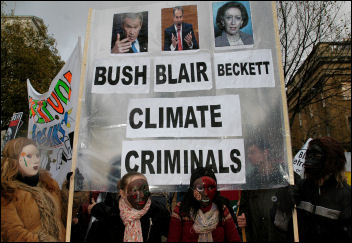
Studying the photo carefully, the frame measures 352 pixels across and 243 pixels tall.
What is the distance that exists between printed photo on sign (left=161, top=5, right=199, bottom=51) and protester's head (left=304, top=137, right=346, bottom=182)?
1617 millimetres

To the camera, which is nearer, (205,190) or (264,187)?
(205,190)

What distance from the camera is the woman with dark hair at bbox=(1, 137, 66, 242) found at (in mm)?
2439

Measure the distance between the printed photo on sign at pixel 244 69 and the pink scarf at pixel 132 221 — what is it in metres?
1.49

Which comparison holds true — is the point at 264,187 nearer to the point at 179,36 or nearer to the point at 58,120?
the point at 179,36

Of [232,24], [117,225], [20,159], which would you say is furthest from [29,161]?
[232,24]

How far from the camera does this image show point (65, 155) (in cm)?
405

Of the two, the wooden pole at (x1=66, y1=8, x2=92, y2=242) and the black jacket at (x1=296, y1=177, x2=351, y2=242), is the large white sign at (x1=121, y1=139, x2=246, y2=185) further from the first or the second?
the black jacket at (x1=296, y1=177, x2=351, y2=242)

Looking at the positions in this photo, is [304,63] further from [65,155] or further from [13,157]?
[13,157]

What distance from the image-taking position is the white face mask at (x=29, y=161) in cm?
268

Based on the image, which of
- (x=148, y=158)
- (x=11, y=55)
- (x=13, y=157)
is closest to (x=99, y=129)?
(x=148, y=158)

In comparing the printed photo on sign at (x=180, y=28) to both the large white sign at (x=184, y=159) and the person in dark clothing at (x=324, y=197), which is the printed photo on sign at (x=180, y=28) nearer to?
the large white sign at (x=184, y=159)

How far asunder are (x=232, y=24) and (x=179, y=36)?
0.60 meters

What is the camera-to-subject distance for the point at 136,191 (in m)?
2.68

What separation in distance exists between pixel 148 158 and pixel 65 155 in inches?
66.8
